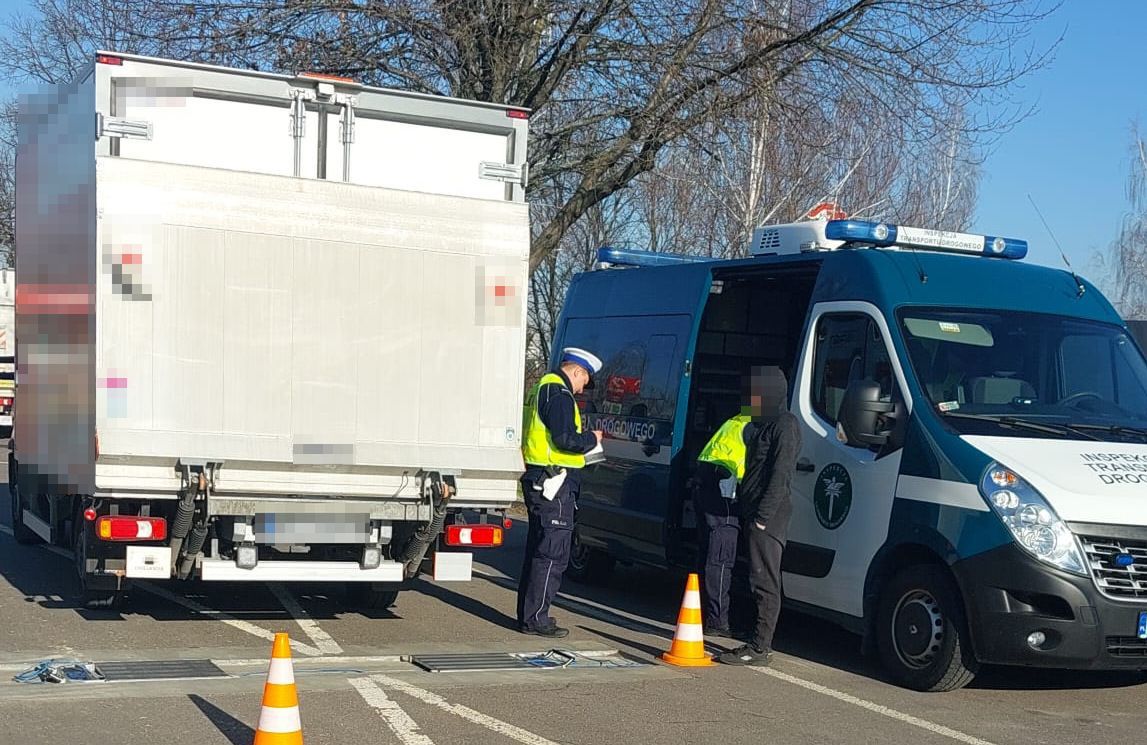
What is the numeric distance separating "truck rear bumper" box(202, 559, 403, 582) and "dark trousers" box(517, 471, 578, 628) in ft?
3.05

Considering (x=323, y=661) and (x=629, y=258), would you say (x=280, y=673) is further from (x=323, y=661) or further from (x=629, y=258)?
(x=629, y=258)

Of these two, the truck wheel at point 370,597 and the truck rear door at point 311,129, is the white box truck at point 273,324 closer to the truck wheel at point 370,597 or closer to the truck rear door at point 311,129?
the truck rear door at point 311,129

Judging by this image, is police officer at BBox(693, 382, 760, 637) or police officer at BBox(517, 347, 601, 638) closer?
police officer at BBox(693, 382, 760, 637)

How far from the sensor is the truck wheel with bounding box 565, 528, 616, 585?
446 inches

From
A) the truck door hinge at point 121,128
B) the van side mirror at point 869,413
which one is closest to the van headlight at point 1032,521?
the van side mirror at point 869,413

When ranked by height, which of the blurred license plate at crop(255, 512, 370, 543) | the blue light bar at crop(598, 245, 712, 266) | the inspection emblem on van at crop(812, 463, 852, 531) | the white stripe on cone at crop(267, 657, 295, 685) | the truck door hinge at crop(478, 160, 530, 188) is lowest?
the white stripe on cone at crop(267, 657, 295, 685)

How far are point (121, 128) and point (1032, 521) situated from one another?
216 inches

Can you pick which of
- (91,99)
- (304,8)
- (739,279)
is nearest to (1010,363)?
(739,279)

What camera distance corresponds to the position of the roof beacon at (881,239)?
9047mm

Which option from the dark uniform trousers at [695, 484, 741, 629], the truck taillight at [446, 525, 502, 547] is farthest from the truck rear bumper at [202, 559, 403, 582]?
the dark uniform trousers at [695, 484, 741, 629]

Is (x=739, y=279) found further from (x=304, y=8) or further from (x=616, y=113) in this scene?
(x=304, y=8)

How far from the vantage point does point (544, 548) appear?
8750mm

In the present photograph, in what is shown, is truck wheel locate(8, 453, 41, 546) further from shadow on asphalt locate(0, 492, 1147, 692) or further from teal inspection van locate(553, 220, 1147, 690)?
teal inspection van locate(553, 220, 1147, 690)

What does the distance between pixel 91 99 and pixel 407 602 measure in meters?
4.27
